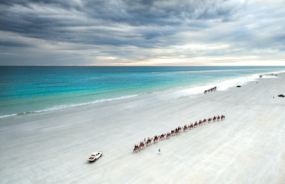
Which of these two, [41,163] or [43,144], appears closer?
[41,163]

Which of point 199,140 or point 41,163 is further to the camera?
point 199,140

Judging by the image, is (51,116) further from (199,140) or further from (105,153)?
(199,140)

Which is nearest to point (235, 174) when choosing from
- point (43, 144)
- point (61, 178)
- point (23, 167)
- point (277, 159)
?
point (277, 159)

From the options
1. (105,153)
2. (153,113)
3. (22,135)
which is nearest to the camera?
(105,153)

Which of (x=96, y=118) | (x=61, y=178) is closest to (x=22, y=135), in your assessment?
(x=96, y=118)

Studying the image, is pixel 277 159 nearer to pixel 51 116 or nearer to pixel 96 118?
pixel 96 118

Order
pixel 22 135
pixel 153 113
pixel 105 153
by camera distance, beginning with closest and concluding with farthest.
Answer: pixel 105 153 < pixel 22 135 < pixel 153 113
